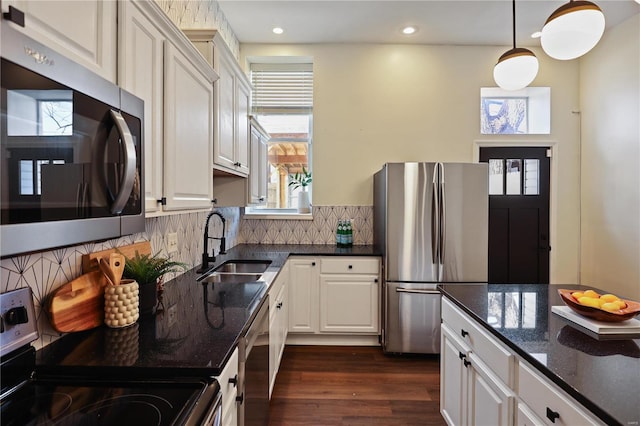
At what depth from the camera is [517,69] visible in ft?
6.36

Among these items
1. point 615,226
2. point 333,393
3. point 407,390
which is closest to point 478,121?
point 615,226

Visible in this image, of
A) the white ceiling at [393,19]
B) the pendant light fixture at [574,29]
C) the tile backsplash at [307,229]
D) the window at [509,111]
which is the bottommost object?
the tile backsplash at [307,229]

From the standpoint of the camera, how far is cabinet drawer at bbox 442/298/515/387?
121 cm

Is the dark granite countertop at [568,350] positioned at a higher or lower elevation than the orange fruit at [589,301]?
lower

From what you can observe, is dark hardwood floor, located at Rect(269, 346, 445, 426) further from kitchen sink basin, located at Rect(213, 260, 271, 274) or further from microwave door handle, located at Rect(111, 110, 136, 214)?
microwave door handle, located at Rect(111, 110, 136, 214)

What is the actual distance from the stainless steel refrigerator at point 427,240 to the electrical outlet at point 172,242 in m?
1.73

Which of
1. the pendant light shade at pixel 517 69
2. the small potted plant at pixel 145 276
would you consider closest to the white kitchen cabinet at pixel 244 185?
the small potted plant at pixel 145 276

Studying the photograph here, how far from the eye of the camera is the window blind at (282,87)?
3795 mm

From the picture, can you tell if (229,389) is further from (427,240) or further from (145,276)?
(427,240)

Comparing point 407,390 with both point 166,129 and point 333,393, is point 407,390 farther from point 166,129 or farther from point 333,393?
point 166,129

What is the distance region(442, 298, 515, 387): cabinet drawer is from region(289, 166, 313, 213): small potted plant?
218cm

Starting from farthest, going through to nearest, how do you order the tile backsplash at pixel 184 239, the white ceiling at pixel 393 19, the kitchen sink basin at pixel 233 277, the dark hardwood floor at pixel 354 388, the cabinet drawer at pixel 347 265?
the cabinet drawer at pixel 347 265 < the white ceiling at pixel 393 19 < the kitchen sink basin at pixel 233 277 < the dark hardwood floor at pixel 354 388 < the tile backsplash at pixel 184 239

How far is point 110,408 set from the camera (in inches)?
31.0

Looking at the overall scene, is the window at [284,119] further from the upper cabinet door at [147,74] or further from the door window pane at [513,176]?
the upper cabinet door at [147,74]
